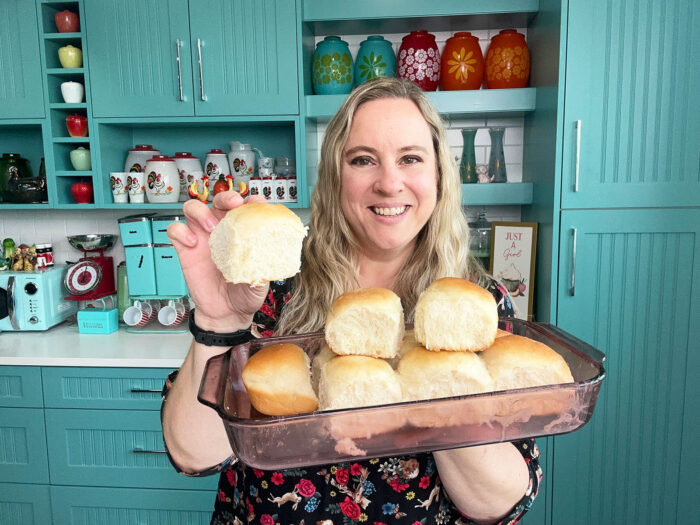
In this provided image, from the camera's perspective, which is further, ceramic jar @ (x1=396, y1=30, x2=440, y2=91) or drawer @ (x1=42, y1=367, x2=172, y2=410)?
ceramic jar @ (x1=396, y1=30, x2=440, y2=91)

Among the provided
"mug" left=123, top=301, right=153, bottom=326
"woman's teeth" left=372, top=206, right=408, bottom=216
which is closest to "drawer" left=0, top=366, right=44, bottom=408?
"mug" left=123, top=301, right=153, bottom=326

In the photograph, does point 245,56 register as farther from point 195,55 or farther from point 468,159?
point 468,159

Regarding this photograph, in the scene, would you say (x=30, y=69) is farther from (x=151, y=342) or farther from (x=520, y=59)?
(x=520, y=59)

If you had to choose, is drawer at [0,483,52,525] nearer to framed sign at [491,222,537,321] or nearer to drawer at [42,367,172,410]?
drawer at [42,367,172,410]

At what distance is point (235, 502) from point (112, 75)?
1840 mm

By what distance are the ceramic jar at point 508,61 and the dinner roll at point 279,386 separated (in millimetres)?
1918

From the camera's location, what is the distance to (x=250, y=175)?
2.33 meters

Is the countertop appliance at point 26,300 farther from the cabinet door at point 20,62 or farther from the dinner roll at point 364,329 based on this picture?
the dinner roll at point 364,329

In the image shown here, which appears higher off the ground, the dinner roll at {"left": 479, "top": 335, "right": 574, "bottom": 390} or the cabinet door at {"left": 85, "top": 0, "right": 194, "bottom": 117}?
the cabinet door at {"left": 85, "top": 0, "right": 194, "bottom": 117}

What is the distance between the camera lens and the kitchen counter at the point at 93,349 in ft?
6.39

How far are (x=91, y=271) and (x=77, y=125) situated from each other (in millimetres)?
644

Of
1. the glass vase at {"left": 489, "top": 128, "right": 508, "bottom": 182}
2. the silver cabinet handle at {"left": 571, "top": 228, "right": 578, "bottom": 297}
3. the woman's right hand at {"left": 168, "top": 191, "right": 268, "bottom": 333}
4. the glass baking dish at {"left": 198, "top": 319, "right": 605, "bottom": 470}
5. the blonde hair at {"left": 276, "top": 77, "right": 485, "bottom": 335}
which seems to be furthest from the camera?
the glass vase at {"left": 489, "top": 128, "right": 508, "bottom": 182}

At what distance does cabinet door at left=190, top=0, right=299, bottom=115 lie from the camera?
203 cm

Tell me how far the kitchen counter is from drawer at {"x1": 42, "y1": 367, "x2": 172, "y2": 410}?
34 mm
